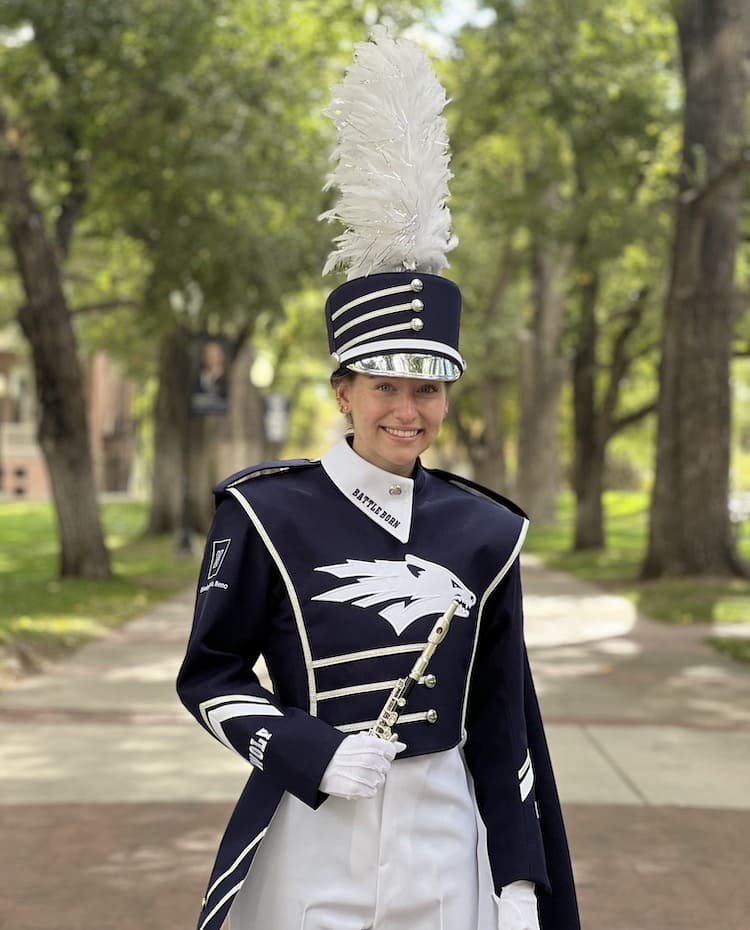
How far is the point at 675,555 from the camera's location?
738 inches

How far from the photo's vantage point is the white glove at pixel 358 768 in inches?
101

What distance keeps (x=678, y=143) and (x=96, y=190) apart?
8.67 m

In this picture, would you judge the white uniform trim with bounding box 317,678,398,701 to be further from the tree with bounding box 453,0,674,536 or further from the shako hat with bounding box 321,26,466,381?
the tree with bounding box 453,0,674,536

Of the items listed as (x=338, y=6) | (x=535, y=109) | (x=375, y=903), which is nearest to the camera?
(x=375, y=903)

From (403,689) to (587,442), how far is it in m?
25.2

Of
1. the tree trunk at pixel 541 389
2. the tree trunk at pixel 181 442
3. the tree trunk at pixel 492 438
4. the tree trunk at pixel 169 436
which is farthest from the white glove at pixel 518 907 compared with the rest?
the tree trunk at pixel 492 438

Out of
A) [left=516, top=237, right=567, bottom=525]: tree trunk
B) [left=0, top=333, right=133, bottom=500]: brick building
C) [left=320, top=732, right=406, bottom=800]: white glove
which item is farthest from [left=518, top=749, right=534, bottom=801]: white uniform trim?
[left=0, top=333, right=133, bottom=500]: brick building

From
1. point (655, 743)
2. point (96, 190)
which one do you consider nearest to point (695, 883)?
point (655, 743)

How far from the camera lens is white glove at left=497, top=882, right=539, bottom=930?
271 centimetres

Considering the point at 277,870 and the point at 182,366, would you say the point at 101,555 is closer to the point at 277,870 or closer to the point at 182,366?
the point at 182,366

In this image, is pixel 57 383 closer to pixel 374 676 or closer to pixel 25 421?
pixel 374 676

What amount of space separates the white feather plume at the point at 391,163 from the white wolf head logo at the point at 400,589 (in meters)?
0.58

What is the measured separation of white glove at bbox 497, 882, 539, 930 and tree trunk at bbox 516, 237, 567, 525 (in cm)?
2979

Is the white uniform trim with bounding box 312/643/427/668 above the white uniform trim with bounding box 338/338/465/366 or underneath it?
underneath
